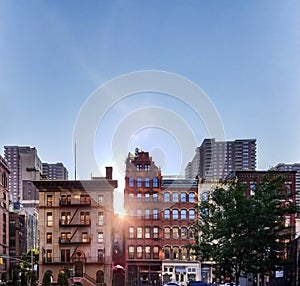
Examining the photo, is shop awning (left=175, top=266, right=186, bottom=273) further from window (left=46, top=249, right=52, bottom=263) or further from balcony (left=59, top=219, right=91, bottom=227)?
window (left=46, top=249, right=52, bottom=263)

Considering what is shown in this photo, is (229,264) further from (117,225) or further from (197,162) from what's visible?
(117,225)

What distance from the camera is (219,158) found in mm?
76938

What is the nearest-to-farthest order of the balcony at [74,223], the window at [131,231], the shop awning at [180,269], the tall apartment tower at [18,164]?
the balcony at [74,223], the shop awning at [180,269], the window at [131,231], the tall apartment tower at [18,164]

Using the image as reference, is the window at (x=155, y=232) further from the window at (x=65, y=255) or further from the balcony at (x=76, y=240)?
the window at (x=65, y=255)

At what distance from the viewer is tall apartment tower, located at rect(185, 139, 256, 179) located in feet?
204

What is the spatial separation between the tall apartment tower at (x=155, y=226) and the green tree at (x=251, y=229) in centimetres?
3948

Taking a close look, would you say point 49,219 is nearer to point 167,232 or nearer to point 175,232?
point 167,232

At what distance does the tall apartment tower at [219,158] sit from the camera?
62188mm

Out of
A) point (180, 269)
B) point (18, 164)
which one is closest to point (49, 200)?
point (180, 269)

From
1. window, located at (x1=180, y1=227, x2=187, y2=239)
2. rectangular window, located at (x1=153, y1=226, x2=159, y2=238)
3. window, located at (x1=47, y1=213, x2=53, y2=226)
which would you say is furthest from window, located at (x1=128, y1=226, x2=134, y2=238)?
window, located at (x1=47, y1=213, x2=53, y2=226)

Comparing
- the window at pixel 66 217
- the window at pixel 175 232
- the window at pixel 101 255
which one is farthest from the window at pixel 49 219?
the window at pixel 175 232

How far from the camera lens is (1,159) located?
244 feet

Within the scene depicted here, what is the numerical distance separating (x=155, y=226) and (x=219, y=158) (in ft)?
48.6

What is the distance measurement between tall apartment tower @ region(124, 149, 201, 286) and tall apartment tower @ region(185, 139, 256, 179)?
440 cm
